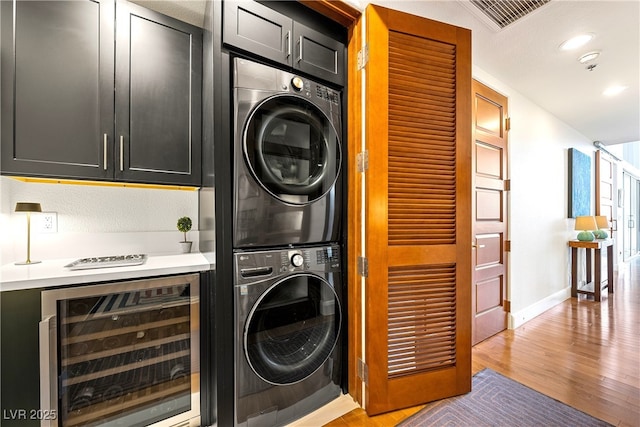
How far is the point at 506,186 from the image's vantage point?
2648 mm

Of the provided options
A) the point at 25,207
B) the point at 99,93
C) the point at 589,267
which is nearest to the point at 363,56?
the point at 99,93

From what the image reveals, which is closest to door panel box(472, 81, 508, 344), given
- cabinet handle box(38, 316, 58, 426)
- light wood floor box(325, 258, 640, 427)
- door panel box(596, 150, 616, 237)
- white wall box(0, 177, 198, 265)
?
light wood floor box(325, 258, 640, 427)

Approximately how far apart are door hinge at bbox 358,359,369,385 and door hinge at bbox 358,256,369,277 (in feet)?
1.68

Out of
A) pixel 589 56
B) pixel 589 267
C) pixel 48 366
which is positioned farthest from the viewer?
pixel 589 267

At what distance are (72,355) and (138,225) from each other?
0.81 m

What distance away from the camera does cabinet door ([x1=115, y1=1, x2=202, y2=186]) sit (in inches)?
54.2

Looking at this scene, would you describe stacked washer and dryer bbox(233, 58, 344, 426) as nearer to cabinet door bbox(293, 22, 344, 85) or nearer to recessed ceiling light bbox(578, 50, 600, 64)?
cabinet door bbox(293, 22, 344, 85)

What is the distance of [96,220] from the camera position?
1.58 metres

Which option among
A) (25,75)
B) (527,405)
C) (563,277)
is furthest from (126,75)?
(563,277)

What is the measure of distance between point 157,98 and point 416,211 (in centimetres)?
163

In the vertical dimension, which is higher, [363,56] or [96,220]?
[363,56]

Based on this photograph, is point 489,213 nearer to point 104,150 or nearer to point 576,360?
point 576,360

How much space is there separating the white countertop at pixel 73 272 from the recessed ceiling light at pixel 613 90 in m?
4.33

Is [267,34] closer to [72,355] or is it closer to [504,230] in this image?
[72,355]
